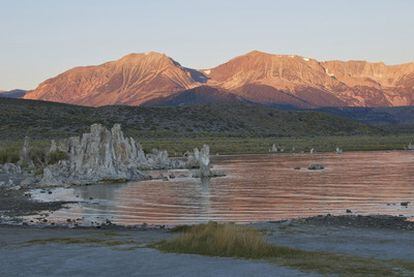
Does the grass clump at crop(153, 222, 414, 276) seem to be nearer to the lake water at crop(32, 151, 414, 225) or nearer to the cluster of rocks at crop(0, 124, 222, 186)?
the lake water at crop(32, 151, 414, 225)

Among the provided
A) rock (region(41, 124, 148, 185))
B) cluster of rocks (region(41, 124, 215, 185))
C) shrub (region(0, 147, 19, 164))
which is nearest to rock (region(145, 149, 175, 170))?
cluster of rocks (region(41, 124, 215, 185))

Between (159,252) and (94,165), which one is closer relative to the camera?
(159,252)

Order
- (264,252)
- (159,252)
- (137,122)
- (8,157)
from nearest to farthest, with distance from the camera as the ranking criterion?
(264,252) → (159,252) → (8,157) → (137,122)

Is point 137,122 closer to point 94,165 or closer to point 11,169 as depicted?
point 11,169

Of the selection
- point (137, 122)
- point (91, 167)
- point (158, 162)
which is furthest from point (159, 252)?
point (137, 122)

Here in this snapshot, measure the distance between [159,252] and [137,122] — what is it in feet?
498

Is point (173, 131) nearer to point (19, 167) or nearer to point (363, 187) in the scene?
point (19, 167)

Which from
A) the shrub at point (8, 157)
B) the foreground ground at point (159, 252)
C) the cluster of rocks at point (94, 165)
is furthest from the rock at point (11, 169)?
the foreground ground at point (159, 252)

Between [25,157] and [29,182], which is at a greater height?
[25,157]

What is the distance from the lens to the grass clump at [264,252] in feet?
58.0

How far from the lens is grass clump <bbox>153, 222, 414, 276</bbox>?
17672 mm

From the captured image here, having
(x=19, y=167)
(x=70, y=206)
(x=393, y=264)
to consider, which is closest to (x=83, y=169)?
(x=19, y=167)

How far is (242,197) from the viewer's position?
41031 mm

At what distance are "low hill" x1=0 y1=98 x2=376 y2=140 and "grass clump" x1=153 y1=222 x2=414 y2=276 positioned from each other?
110548mm
